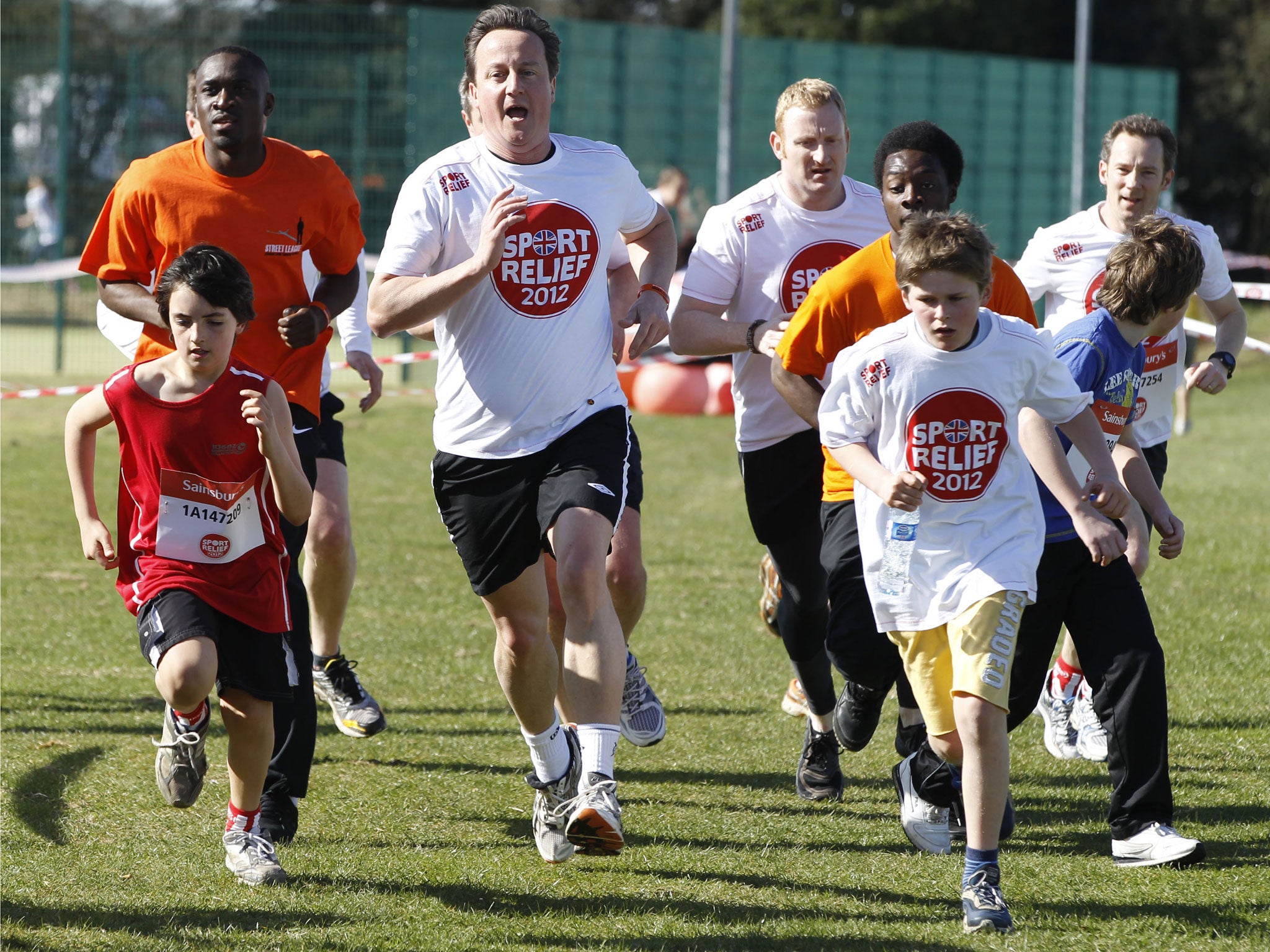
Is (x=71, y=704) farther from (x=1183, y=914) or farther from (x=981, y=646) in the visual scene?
(x=1183, y=914)

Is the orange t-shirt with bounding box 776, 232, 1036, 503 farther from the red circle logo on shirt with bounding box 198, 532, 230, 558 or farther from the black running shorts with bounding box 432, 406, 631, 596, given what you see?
the red circle logo on shirt with bounding box 198, 532, 230, 558

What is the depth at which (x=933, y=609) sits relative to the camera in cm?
414

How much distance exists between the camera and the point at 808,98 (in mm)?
5426

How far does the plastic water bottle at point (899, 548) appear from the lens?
418cm

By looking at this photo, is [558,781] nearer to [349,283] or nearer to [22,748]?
[349,283]

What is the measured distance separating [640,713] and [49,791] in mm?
2053

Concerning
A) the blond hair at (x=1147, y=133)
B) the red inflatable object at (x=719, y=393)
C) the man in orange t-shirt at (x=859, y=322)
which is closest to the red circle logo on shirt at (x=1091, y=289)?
the blond hair at (x=1147, y=133)

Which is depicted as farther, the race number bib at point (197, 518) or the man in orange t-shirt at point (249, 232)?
the man in orange t-shirt at point (249, 232)

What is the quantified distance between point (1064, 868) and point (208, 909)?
2.43 m

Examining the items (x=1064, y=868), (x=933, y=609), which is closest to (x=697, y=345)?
(x=933, y=609)

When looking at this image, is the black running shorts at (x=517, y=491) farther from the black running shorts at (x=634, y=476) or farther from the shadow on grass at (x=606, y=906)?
the shadow on grass at (x=606, y=906)

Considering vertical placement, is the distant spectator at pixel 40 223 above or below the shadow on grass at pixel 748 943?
above

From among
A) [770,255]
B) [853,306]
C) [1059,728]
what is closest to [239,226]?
[770,255]

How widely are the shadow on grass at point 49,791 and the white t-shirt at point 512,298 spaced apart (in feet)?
5.75
